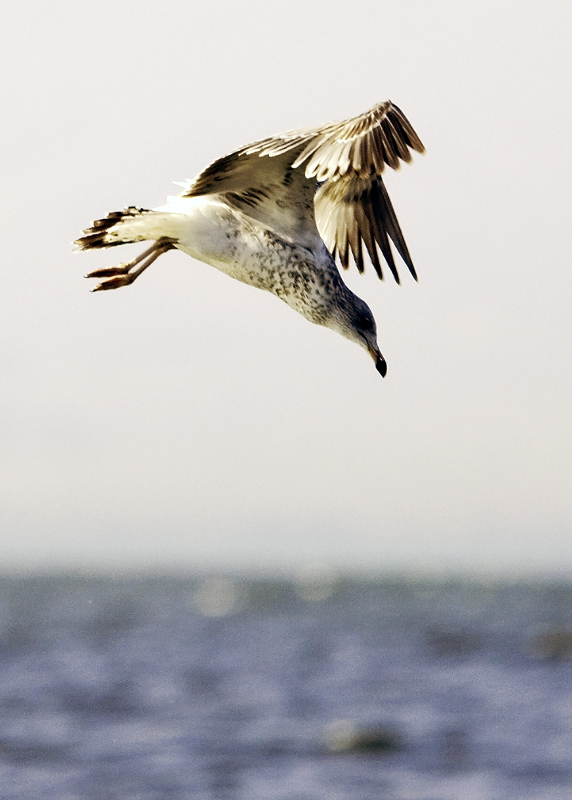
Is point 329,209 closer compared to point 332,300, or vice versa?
point 332,300

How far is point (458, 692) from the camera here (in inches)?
1240

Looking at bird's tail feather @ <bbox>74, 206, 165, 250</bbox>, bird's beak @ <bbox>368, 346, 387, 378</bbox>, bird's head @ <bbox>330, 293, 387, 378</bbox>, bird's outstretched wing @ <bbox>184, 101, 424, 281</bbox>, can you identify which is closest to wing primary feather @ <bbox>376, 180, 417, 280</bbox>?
bird's outstretched wing @ <bbox>184, 101, 424, 281</bbox>

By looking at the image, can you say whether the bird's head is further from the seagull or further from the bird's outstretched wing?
the bird's outstretched wing

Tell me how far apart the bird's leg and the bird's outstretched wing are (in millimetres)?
440

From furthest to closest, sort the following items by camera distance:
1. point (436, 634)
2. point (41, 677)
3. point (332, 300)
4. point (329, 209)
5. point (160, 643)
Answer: point (436, 634) → point (160, 643) → point (41, 677) → point (329, 209) → point (332, 300)

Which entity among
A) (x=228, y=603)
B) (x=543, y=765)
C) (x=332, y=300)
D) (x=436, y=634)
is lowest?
(x=543, y=765)

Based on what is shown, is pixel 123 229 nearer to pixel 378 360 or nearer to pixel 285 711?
pixel 378 360

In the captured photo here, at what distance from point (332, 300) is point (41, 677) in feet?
100

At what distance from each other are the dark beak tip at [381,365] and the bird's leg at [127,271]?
1018mm

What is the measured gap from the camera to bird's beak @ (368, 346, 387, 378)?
17.2 feet

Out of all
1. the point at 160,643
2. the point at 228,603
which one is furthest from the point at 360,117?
the point at 228,603

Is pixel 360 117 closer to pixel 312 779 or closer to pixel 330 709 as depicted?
pixel 312 779

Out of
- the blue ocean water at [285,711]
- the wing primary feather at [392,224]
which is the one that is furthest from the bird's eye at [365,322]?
the blue ocean water at [285,711]

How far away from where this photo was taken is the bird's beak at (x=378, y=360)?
5236 millimetres
